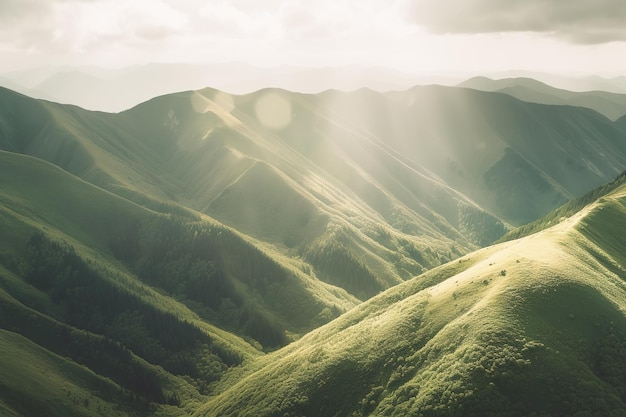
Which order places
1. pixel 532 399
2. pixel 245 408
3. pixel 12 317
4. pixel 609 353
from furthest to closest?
pixel 12 317 → pixel 245 408 → pixel 609 353 → pixel 532 399

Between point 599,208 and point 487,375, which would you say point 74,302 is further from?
point 599,208

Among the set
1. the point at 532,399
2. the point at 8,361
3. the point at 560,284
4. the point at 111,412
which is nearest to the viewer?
the point at 532,399

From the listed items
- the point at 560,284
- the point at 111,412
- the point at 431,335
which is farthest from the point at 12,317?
the point at 560,284

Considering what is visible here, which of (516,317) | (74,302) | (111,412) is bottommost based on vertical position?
(111,412)

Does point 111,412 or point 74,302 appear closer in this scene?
point 111,412

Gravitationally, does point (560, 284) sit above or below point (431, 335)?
above

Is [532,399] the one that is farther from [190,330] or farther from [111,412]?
[190,330]
